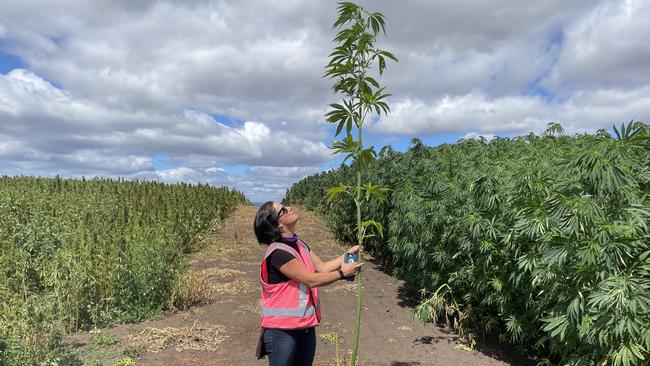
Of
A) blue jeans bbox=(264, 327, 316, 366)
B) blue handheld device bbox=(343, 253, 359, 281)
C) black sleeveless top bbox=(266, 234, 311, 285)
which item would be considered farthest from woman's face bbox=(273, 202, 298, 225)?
blue jeans bbox=(264, 327, 316, 366)

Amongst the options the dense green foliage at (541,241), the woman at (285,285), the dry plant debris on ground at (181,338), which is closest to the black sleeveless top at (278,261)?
the woman at (285,285)

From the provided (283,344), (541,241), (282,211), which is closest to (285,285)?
(283,344)

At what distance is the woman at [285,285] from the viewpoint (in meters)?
2.81

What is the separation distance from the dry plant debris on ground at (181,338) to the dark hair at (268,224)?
2.98 meters

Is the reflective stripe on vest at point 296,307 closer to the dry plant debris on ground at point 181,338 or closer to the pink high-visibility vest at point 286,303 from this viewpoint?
the pink high-visibility vest at point 286,303

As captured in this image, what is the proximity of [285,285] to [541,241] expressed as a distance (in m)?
2.05

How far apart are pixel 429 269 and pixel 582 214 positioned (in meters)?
3.87

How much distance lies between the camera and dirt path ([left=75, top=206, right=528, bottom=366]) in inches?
200

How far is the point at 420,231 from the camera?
6523 millimetres

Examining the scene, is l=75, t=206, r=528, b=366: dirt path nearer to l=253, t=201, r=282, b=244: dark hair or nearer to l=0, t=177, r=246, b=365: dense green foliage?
l=0, t=177, r=246, b=365: dense green foliage

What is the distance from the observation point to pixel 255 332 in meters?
5.90

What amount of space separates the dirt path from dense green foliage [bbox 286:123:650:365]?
1.48 feet

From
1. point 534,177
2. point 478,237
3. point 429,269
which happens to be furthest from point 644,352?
point 429,269

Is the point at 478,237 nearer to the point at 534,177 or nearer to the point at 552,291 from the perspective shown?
the point at 534,177
